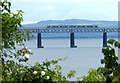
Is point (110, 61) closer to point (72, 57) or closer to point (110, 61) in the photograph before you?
point (110, 61)

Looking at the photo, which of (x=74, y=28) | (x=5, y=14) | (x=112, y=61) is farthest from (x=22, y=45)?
(x=74, y=28)

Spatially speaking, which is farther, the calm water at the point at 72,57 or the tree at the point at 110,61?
the calm water at the point at 72,57

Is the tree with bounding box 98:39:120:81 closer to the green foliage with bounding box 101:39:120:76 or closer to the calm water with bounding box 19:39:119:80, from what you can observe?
the green foliage with bounding box 101:39:120:76

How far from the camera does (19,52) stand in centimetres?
408

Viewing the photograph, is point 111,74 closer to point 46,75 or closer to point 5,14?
point 46,75

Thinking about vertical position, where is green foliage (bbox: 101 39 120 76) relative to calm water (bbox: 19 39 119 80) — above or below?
above

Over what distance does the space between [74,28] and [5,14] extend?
52888 millimetres

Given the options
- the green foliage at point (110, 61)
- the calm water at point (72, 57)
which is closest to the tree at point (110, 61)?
the green foliage at point (110, 61)

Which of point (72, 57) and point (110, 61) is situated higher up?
point (110, 61)

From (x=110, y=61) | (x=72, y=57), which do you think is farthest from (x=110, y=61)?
(x=72, y=57)

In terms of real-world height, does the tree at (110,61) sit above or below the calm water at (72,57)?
above

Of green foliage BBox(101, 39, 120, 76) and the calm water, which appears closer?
green foliage BBox(101, 39, 120, 76)

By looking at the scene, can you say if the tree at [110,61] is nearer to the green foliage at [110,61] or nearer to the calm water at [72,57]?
the green foliage at [110,61]

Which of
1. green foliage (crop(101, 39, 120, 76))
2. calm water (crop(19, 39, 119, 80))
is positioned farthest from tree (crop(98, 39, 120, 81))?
A: calm water (crop(19, 39, 119, 80))
